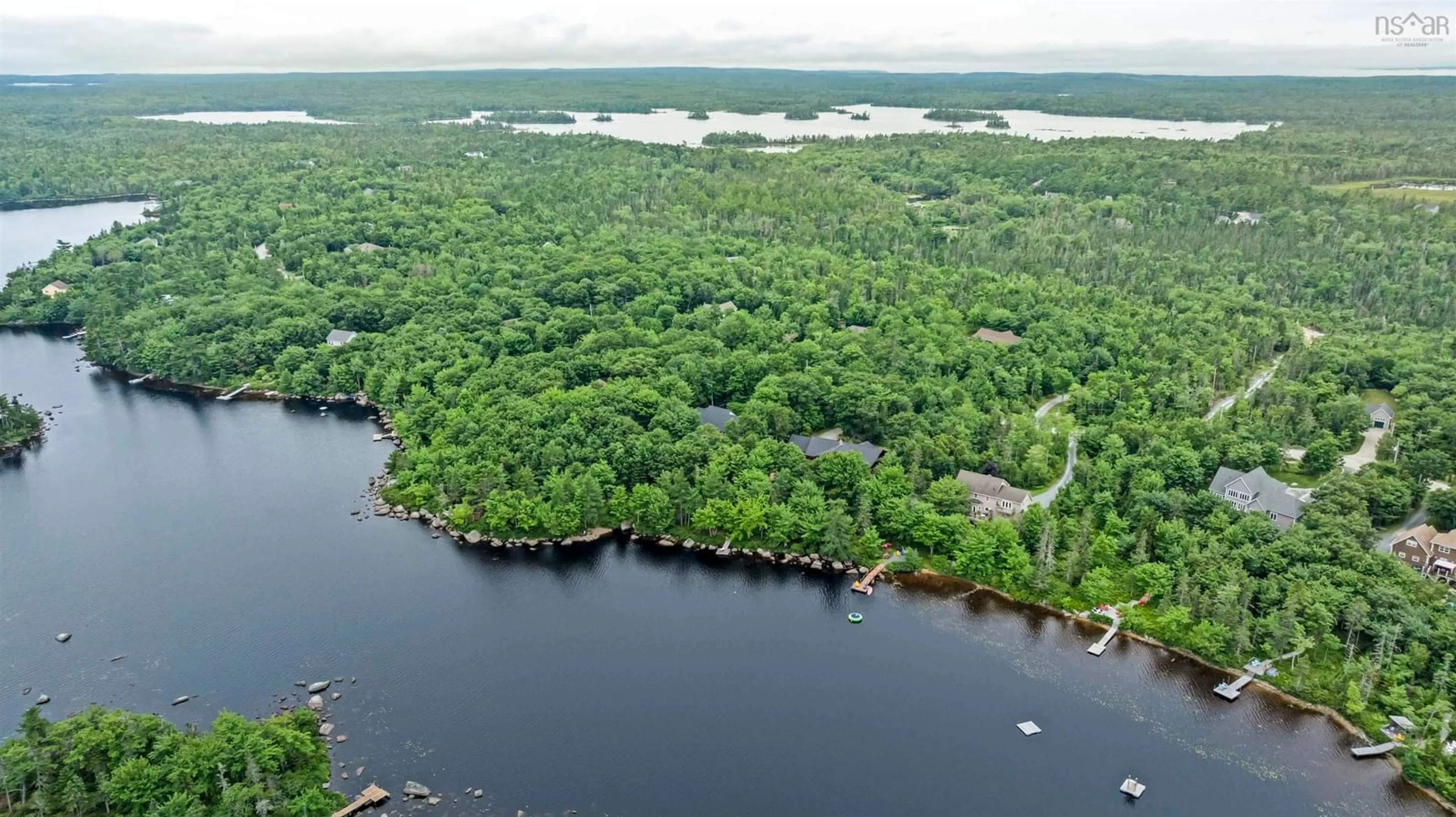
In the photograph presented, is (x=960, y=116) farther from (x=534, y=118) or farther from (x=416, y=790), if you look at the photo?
(x=416, y=790)

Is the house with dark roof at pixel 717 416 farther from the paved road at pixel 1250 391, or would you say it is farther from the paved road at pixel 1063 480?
the paved road at pixel 1250 391

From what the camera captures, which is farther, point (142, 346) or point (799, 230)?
point (799, 230)

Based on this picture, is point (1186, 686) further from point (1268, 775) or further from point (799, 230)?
point (799, 230)

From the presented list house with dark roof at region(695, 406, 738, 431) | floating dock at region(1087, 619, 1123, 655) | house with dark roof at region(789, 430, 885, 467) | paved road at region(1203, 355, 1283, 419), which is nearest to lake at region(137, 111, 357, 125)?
house with dark roof at region(695, 406, 738, 431)

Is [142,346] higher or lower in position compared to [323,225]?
lower

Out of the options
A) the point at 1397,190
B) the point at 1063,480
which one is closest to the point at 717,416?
the point at 1063,480

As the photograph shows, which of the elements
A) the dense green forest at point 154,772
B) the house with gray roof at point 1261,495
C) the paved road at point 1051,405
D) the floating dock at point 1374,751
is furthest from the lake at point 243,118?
the floating dock at point 1374,751

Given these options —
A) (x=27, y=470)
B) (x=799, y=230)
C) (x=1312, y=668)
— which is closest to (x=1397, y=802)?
(x=1312, y=668)
